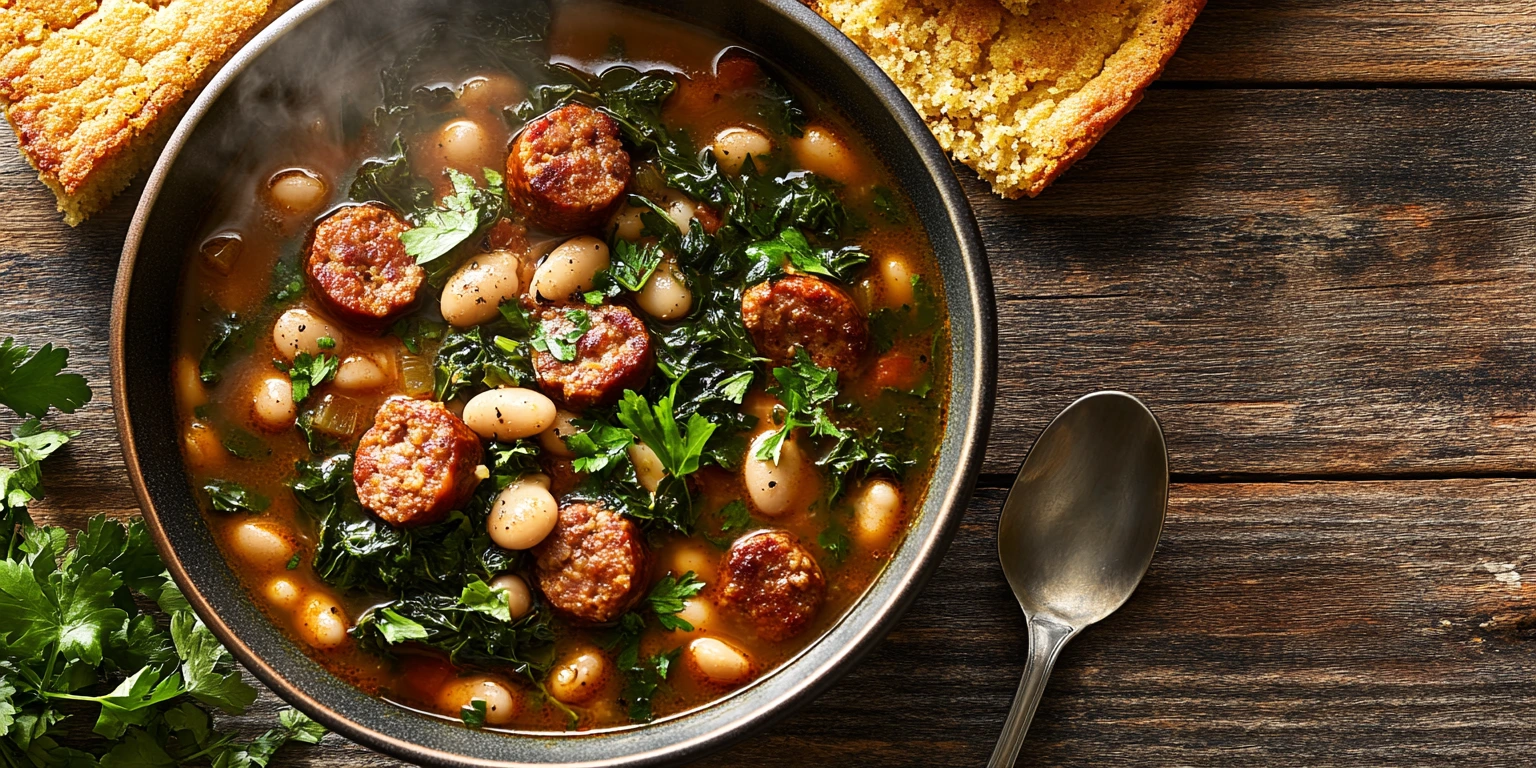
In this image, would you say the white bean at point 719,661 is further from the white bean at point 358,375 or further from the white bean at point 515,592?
A: the white bean at point 358,375

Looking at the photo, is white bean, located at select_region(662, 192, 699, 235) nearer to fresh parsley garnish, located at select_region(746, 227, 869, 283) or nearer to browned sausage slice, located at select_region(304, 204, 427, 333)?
fresh parsley garnish, located at select_region(746, 227, 869, 283)

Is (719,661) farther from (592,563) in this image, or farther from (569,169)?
(569,169)

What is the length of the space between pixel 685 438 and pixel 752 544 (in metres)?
0.28

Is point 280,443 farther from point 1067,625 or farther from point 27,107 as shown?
point 1067,625

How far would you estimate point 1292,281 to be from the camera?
10.0 ft

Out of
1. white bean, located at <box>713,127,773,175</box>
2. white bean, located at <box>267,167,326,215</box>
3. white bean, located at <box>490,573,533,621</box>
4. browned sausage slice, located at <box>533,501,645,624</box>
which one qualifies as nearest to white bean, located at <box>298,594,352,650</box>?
white bean, located at <box>490,573,533,621</box>

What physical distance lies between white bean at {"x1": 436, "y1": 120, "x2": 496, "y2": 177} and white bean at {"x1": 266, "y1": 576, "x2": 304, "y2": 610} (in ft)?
3.42

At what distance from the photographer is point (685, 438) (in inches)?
104

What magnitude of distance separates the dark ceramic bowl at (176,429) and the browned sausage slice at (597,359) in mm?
719

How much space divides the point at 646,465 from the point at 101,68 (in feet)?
5.59

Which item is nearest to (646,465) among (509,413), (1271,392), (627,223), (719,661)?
(509,413)

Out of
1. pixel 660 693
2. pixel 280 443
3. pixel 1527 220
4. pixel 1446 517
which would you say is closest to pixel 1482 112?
pixel 1527 220

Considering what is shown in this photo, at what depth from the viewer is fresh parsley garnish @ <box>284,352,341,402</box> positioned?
2686 mm

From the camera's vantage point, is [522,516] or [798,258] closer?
[522,516]
